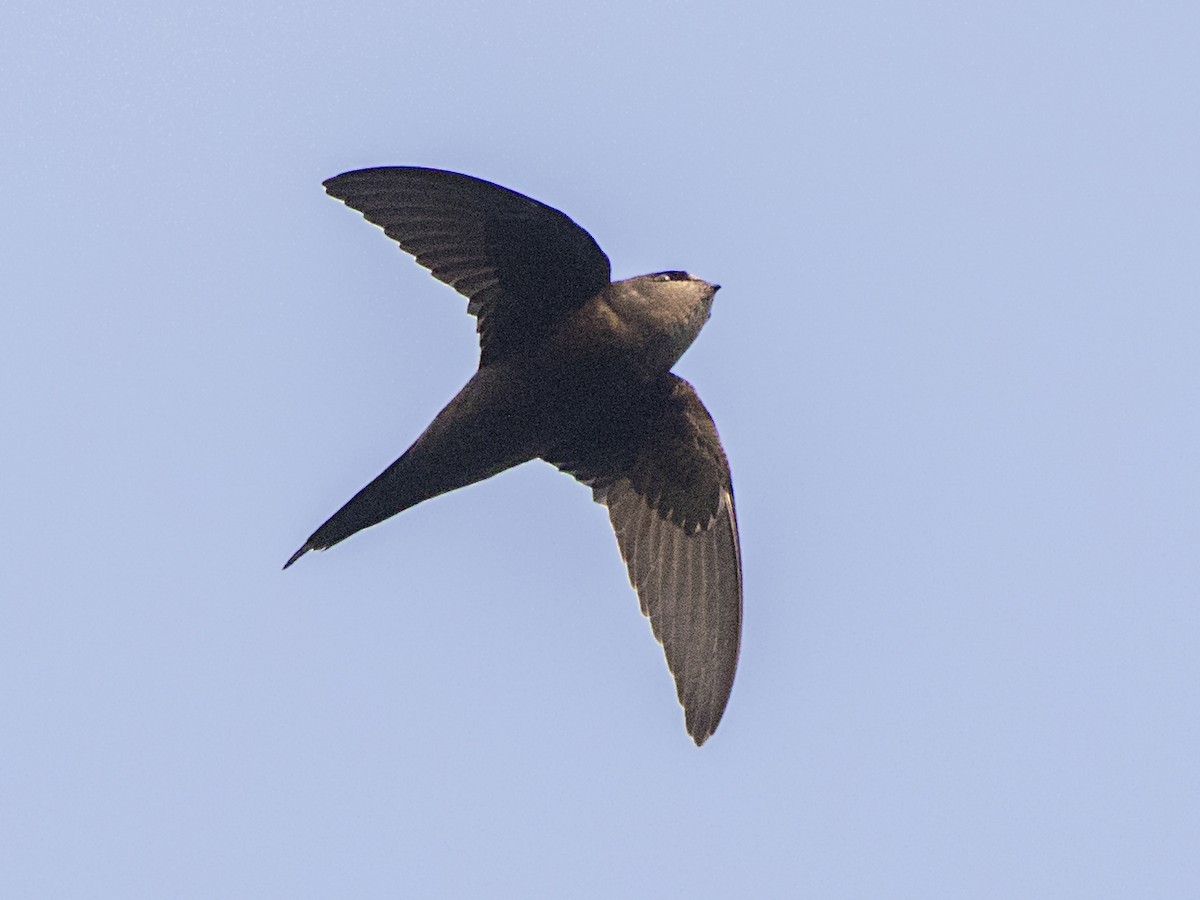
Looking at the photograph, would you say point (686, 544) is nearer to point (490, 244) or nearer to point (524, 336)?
point (524, 336)

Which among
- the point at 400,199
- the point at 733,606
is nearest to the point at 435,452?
the point at 400,199

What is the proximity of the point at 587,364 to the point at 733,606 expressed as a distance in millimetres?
1442

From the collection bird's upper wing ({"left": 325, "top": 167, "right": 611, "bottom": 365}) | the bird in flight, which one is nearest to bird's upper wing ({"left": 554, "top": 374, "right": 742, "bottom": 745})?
the bird in flight

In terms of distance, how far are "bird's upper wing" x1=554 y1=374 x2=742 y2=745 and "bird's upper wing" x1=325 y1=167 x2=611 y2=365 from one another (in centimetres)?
74

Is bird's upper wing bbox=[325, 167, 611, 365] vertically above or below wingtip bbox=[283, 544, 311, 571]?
above

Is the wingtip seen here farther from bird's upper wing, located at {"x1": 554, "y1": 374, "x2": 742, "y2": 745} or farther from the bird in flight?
bird's upper wing, located at {"x1": 554, "y1": 374, "x2": 742, "y2": 745}

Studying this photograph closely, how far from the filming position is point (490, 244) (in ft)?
27.1

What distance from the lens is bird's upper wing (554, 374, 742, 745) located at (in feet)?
28.6

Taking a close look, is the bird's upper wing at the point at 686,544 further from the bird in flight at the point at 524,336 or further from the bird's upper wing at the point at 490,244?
the bird's upper wing at the point at 490,244

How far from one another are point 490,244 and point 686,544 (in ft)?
5.77

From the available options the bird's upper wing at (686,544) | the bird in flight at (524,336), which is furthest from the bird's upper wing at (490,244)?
the bird's upper wing at (686,544)

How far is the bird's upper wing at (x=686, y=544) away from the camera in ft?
28.6

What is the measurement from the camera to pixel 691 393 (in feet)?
28.5

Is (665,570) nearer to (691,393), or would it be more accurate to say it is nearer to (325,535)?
(691,393)
